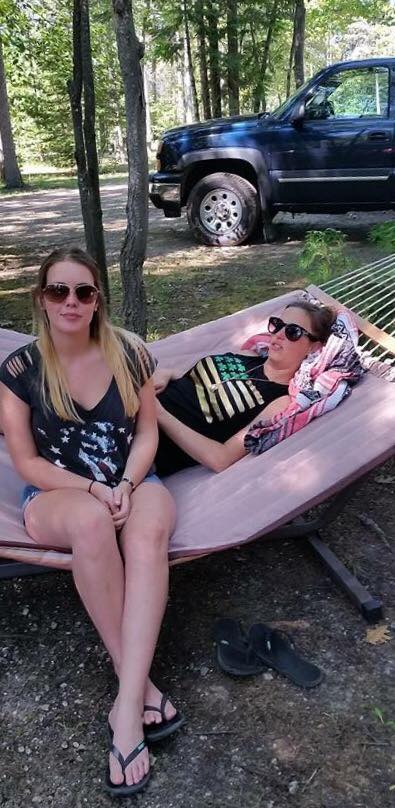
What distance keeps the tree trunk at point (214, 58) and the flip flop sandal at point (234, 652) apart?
12.8 m

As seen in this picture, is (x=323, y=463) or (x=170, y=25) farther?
(x=170, y=25)

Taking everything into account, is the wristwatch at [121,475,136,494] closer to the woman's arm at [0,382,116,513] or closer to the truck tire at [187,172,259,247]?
the woman's arm at [0,382,116,513]

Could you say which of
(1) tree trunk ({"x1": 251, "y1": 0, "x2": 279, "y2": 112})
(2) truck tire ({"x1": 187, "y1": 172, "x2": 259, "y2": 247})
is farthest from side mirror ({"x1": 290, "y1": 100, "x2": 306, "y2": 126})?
(1) tree trunk ({"x1": 251, "y1": 0, "x2": 279, "y2": 112})

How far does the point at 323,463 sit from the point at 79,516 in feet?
2.36

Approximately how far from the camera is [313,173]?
22.5ft

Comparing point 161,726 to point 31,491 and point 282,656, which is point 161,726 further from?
point 31,491

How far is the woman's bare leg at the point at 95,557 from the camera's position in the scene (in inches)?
72.0

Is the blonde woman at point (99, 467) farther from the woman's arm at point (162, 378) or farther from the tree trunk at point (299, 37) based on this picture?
the tree trunk at point (299, 37)

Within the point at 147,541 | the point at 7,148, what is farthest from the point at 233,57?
the point at 147,541

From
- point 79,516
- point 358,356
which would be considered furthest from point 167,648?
point 358,356

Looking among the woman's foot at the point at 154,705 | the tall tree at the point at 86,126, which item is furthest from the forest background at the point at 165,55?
the woman's foot at the point at 154,705

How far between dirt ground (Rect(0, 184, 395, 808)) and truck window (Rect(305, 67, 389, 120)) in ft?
16.4

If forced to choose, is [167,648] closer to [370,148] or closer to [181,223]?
[370,148]

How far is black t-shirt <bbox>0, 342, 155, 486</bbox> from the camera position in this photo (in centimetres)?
206
